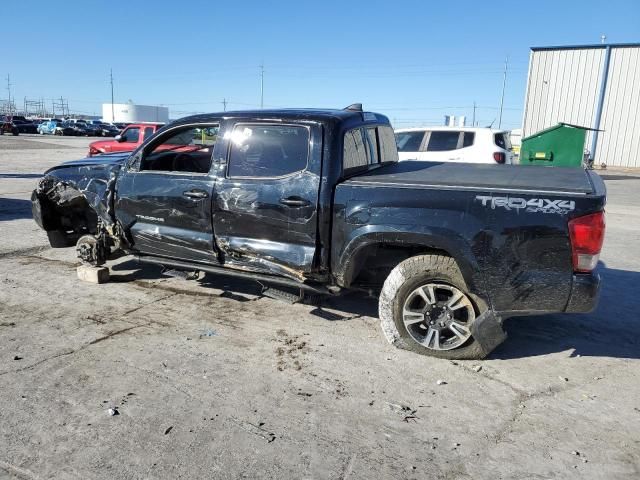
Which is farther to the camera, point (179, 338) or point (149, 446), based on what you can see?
point (179, 338)

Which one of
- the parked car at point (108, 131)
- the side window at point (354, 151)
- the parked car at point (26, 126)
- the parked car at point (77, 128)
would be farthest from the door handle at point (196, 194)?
the parked car at point (26, 126)

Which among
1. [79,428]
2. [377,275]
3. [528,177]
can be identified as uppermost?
[528,177]

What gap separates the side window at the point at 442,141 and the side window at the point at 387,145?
6.23 metres

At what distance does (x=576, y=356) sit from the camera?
13.8ft

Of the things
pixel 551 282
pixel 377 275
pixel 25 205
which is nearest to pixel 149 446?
pixel 377 275

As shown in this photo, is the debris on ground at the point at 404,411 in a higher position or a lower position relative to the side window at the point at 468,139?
lower

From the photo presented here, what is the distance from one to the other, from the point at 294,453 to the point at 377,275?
2.05 m

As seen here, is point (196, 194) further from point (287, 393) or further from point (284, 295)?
point (287, 393)

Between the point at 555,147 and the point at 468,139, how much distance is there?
6.17 meters

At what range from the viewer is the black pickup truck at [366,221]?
11.6 ft

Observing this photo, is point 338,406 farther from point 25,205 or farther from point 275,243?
point 25,205

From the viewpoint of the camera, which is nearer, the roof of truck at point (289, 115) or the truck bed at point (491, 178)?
the truck bed at point (491, 178)

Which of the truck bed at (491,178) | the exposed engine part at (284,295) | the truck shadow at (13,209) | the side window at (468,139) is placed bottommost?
the truck shadow at (13,209)

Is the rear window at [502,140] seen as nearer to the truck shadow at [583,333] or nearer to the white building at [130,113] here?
the truck shadow at [583,333]
